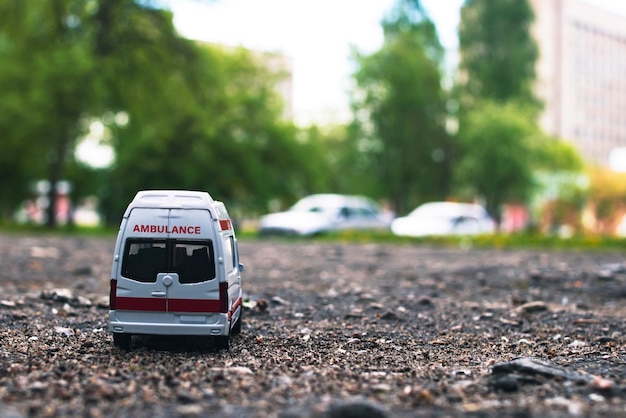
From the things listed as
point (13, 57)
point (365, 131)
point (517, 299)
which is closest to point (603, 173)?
point (365, 131)

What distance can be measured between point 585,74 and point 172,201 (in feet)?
500

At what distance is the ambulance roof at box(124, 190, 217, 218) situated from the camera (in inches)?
329

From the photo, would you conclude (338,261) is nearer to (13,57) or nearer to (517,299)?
(517,299)

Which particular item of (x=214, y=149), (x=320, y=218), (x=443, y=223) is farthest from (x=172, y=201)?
(x=214, y=149)

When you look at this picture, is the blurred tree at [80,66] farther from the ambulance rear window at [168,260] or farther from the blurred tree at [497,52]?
the blurred tree at [497,52]

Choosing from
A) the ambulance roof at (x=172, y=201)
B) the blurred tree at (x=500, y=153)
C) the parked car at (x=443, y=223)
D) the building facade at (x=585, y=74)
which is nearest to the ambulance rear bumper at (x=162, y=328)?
the ambulance roof at (x=172, y=201)

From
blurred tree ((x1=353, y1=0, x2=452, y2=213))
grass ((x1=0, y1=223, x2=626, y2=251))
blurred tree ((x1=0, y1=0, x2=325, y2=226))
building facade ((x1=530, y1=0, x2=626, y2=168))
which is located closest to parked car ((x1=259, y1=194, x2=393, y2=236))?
grass ((x1=0, y1=223, x2=626, y2=251))

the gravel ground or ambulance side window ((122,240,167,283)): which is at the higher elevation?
ambulance side window ((122,240,167,283))

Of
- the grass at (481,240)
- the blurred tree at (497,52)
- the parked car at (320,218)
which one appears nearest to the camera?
the grass at (481,240)

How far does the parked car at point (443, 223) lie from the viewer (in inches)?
1361

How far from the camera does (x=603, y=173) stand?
77.9 metres

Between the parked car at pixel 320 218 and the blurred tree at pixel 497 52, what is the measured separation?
2286 centimetres

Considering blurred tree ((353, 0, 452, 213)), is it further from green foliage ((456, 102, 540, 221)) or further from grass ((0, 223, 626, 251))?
grass ((0, 223, 626, 251))

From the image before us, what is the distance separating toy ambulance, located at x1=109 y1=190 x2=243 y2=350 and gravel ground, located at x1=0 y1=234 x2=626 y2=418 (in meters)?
0.34
